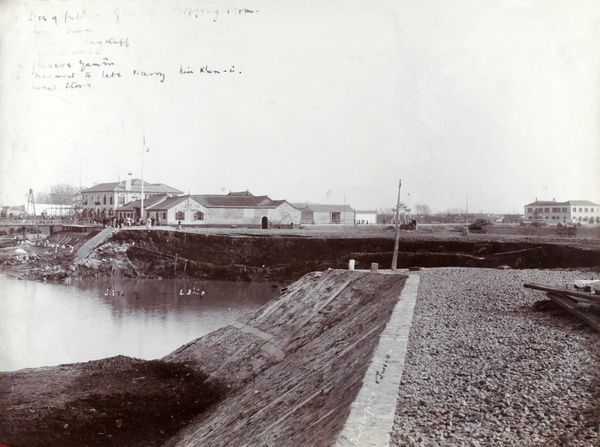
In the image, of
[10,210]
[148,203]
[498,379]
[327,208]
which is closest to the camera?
[498,379]

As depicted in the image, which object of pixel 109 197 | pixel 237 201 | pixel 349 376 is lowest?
pixel 349 376

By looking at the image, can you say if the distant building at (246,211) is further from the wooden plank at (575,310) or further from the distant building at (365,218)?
the wooden plank at (575,310)

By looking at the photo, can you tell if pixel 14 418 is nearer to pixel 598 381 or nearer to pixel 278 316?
pixel 278 316

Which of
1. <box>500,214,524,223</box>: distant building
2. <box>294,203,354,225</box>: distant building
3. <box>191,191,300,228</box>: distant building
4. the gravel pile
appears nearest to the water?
<box>191,191,300,228</box>: distant building

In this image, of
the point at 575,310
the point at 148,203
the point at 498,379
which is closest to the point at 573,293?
the point at 575,310

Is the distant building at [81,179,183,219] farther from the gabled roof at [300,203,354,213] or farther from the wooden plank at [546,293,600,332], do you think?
the wooden plank at [546,293,600,332]

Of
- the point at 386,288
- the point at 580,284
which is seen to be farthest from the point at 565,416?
the point at 386,288

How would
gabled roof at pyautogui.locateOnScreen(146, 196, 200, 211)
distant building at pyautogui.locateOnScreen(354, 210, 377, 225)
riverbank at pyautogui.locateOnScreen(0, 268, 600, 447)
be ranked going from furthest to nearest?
gabled roof at pyautogui.locateOnScreen(146, 196, 200, 211) → distant building at pyautogui.locateOnScreen(354, 210, 377, 225) → riverbank at pyautogui.locateOnScreen(0, 268, 600, 447)

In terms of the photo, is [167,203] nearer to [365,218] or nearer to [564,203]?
[365,218]
